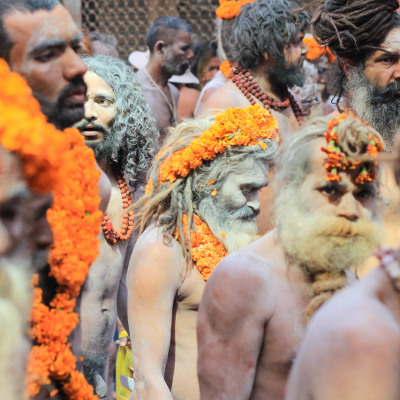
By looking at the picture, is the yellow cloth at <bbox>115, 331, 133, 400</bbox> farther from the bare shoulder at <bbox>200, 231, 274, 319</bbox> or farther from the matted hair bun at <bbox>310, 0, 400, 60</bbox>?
the matted hair bun at <bbox>310, 0, 400, 60</bbox>

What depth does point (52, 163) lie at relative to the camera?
8.02 feet

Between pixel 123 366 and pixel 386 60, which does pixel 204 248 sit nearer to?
pixel 123 366

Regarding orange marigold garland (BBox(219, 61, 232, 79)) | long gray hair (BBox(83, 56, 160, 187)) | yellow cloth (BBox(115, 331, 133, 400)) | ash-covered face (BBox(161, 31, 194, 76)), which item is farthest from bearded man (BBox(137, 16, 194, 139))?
yellow cloth (BBox(115, 331, 133, 400))

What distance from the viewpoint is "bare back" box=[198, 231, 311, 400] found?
2.64 m

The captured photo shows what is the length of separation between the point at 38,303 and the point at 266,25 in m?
3.42

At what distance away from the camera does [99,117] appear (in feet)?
15.1

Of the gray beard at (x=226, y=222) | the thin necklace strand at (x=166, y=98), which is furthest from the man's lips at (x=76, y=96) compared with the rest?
the thin necklace strand at (x=166, y=98)

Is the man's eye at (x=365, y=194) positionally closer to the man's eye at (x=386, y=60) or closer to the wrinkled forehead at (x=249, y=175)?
the wrinkled forehead at (x=249, y=175)

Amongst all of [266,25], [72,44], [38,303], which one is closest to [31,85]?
[72,44]

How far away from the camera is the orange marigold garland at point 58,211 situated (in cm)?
238

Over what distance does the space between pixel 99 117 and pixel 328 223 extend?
2.20 meters

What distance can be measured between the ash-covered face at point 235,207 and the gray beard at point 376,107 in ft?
3.21

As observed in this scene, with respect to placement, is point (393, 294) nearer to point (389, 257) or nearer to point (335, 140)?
point (389, 257)

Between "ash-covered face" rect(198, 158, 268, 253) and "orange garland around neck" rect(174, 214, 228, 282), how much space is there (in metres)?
0.03
